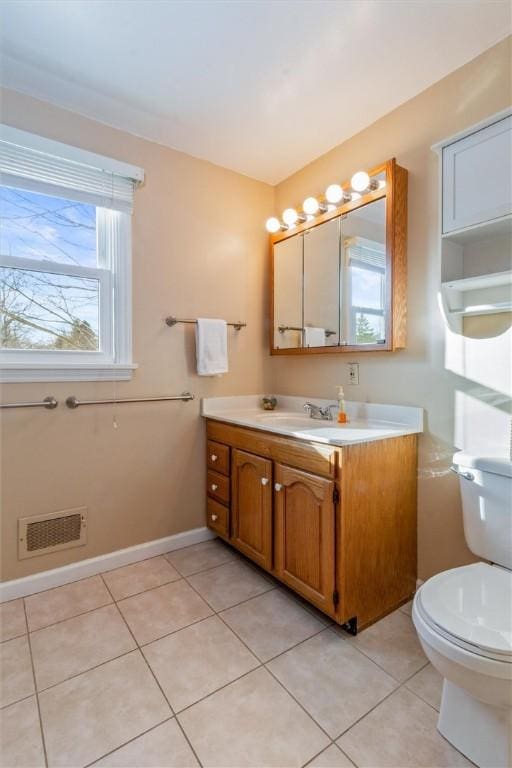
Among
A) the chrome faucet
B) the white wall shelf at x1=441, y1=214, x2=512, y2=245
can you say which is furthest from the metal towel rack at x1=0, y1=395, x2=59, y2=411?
the white wall shelf at x1=441, y1=214, x2=512, y2=245

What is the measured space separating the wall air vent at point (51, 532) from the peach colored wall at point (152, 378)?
32 millimetres

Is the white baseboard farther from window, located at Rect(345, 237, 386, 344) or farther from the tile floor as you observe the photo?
window, located at Rect(345, 237, 386, 344)

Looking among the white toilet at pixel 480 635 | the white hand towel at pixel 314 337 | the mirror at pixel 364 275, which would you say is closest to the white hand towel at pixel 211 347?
the white hand towel at pixel 314 337

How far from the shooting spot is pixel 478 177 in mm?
1412

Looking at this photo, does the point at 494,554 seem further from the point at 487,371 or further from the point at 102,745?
the point at 102,745

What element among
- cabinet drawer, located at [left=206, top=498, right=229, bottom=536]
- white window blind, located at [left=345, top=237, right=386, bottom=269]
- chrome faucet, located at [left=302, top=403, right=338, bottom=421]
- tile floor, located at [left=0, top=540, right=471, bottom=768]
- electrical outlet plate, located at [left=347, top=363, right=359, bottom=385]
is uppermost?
white window blind, located at [left=345, top=237, right=386, bottom=269]

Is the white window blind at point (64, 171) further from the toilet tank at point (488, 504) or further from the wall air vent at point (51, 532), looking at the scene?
the toilet tank at point (488, 504)

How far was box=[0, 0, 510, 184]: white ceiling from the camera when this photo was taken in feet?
4.49

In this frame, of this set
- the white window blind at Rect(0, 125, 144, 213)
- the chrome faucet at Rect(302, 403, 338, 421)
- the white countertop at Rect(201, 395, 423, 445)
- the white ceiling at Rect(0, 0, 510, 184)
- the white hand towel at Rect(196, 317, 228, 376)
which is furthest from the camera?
the white hand towel at Rect(196, 317, 228, 376)

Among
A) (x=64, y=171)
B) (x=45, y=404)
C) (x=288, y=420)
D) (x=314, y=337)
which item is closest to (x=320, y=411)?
(x=288, y=420)

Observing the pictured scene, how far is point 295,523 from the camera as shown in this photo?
1.64 m

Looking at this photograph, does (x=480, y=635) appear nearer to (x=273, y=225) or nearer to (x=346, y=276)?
(x=346, y=276)

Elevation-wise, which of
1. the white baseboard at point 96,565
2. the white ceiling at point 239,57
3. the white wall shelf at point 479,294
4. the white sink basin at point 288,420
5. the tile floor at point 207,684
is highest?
the white ceiling at point 239,57

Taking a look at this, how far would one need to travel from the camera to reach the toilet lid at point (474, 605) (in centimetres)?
94
